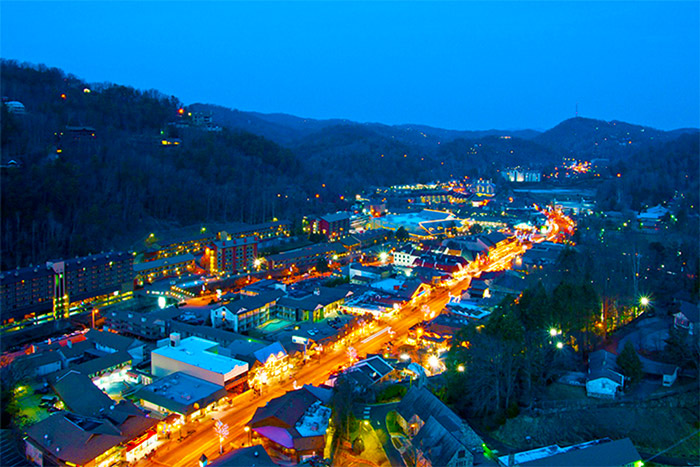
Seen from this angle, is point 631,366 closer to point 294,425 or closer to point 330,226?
point 294,425

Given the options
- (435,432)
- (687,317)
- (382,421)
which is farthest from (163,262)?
(687,317)

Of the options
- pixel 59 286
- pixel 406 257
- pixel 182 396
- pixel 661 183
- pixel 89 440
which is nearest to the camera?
pixel 89 440

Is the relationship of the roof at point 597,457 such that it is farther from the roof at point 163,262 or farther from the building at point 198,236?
the building at point 198,236

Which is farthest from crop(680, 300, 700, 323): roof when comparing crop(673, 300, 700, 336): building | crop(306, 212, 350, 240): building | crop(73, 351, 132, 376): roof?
crop(306, 212, 350, 240): building

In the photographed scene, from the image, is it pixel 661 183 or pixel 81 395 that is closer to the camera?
pixel 81 395

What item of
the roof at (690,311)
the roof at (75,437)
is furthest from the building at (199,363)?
the roof at (690,311)

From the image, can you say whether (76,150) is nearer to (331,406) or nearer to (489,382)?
(331,406)

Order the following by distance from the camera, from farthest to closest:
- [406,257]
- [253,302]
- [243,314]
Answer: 1. [406,257]
2. [253,302]
3. [243,314]
